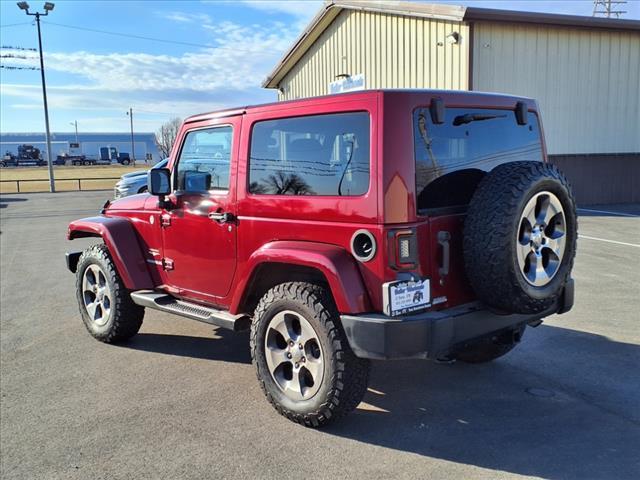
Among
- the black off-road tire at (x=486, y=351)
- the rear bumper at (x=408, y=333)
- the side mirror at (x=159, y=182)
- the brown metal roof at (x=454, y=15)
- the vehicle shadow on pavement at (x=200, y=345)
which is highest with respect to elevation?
the brown metal roof at (x=454, y=15)

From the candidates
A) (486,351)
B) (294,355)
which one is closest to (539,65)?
(486,351)

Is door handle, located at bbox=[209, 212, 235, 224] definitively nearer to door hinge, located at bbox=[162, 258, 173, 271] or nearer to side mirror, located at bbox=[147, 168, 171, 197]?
side mirror, located at bbox=[147, 168, 171, 197]

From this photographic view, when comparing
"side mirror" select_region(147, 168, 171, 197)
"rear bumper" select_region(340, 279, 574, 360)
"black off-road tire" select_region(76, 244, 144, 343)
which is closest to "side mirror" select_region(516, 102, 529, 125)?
"rear bumper" select_region(340, 279, 574, 360)

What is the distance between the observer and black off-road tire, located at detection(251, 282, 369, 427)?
330cm

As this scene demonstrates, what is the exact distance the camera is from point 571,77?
15.5 m

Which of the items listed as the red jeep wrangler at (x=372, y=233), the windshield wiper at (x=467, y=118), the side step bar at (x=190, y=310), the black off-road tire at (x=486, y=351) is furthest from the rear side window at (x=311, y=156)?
the black off-road tire at (x=486, y=351)

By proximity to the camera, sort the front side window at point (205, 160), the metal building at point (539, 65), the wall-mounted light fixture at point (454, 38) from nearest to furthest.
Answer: the front side window at point (205, 160), the wall-mounted light fixture at point (454, 38), the metal building at point (539, 65)

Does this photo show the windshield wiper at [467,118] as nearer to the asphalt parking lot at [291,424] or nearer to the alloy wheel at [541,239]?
the alloy wheel at [541,239]

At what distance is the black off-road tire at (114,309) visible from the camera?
5.03 meters

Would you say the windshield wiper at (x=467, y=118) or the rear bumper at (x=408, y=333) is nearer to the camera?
the rear bumper at (x=408, y=333)

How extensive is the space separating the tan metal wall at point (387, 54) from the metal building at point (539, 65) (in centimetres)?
3

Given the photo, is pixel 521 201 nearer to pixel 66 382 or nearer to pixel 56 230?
pixel 66 382

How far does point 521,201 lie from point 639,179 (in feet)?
53.3

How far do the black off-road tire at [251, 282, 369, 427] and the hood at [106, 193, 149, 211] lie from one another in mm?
2016
